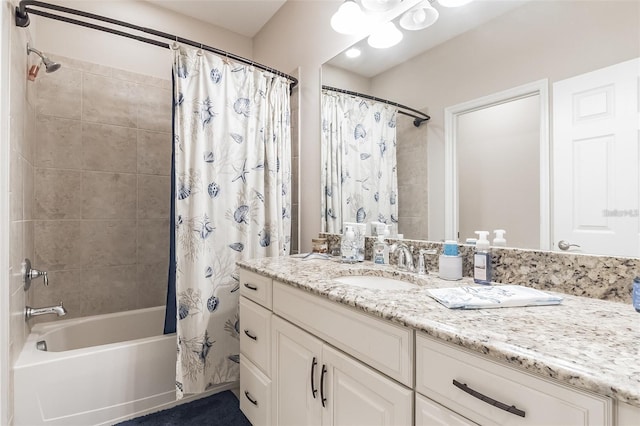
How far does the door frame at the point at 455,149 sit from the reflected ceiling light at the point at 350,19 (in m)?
0.71

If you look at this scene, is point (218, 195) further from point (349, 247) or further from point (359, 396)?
point (359, 396)

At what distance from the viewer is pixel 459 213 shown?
1270 mm

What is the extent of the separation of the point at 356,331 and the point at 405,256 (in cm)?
57

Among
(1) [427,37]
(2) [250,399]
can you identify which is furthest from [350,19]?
(2) [250,399]

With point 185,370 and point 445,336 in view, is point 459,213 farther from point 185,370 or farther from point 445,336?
point 185,370

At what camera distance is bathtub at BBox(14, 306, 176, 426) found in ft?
4.63

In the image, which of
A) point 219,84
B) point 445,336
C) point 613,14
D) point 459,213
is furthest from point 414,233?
point 219,84

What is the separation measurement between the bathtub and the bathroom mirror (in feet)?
4.95

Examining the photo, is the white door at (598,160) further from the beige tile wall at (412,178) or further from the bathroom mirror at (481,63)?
the beige tile wall at (412,178)

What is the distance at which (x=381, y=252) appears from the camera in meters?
1.49

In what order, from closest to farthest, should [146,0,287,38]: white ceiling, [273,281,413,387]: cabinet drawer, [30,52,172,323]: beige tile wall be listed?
[273,281,413,387]: cabinet drawer, [30,52,172,323]: beige tile wall, [146,0,287,38]: white ceiling

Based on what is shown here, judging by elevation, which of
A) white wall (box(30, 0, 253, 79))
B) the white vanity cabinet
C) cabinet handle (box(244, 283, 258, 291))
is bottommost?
the white vanity cabinet

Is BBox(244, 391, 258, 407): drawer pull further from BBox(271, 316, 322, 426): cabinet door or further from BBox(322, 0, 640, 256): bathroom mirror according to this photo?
BBox(322, 0, 640, 256): bathroom mirror

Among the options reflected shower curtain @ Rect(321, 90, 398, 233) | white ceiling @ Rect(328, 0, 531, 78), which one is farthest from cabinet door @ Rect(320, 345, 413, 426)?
white ceiling @ Rect(328, 0, 531, 78)
